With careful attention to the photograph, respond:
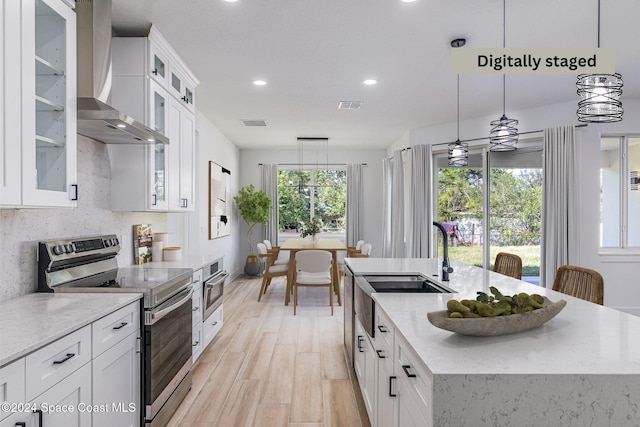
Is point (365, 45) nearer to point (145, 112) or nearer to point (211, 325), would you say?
point (145, 112)

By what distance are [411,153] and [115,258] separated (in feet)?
15.9

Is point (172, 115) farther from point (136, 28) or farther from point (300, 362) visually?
point (300, 362)

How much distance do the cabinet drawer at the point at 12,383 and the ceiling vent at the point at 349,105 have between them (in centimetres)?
420

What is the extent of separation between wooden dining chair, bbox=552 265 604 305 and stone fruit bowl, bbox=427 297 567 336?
3.40ft

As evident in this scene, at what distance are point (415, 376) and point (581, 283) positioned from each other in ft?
5.31

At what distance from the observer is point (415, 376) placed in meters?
1.29

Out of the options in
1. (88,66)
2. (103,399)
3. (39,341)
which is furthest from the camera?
(88,66)

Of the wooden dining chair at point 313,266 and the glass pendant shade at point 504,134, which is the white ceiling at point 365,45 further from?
the wooden dining chair at point 313,266

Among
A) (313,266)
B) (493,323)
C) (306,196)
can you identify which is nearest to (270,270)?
(313,266)

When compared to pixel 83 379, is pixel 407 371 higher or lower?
higher

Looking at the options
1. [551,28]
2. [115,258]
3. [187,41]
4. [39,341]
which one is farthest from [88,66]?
[551,28]

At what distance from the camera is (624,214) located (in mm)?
4898

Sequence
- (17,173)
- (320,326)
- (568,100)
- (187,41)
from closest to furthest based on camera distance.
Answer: (17,173)
(187,41)
(320,326)
(568,100)

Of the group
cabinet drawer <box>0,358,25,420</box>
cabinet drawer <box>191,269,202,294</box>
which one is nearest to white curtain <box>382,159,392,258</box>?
cabinet drawer <box>191,269,202,294</box>
